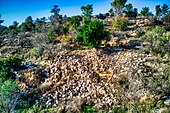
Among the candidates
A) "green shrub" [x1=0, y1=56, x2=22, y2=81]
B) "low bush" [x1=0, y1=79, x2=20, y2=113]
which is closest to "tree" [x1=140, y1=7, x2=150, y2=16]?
"green shrub" [x1=0, y1=56, x2=22, y2=81]

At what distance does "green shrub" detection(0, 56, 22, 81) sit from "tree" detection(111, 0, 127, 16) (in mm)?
23096

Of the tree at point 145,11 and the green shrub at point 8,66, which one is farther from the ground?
the tree at point 145,11

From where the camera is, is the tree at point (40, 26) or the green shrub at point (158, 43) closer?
the green shrub at point (158, 43)

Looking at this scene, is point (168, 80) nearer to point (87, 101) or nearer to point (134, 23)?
point (87, 101)

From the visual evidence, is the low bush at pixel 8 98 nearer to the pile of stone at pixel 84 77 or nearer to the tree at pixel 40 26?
the pile of stone at pixel 84 77

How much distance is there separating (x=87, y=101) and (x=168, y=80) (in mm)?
6458

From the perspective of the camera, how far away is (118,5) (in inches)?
1816

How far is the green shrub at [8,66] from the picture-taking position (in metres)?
25.3

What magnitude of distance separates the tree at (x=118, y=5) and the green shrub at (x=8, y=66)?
23.1 metres

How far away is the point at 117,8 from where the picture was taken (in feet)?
153

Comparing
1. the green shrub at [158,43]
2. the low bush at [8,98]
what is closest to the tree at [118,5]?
the green shrub at [158,43]

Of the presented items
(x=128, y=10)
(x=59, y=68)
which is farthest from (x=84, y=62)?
(x=128, y=10)

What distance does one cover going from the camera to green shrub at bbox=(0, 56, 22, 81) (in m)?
25.3

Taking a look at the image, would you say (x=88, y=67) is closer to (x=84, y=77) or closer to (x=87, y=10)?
(x=84, y=77)
